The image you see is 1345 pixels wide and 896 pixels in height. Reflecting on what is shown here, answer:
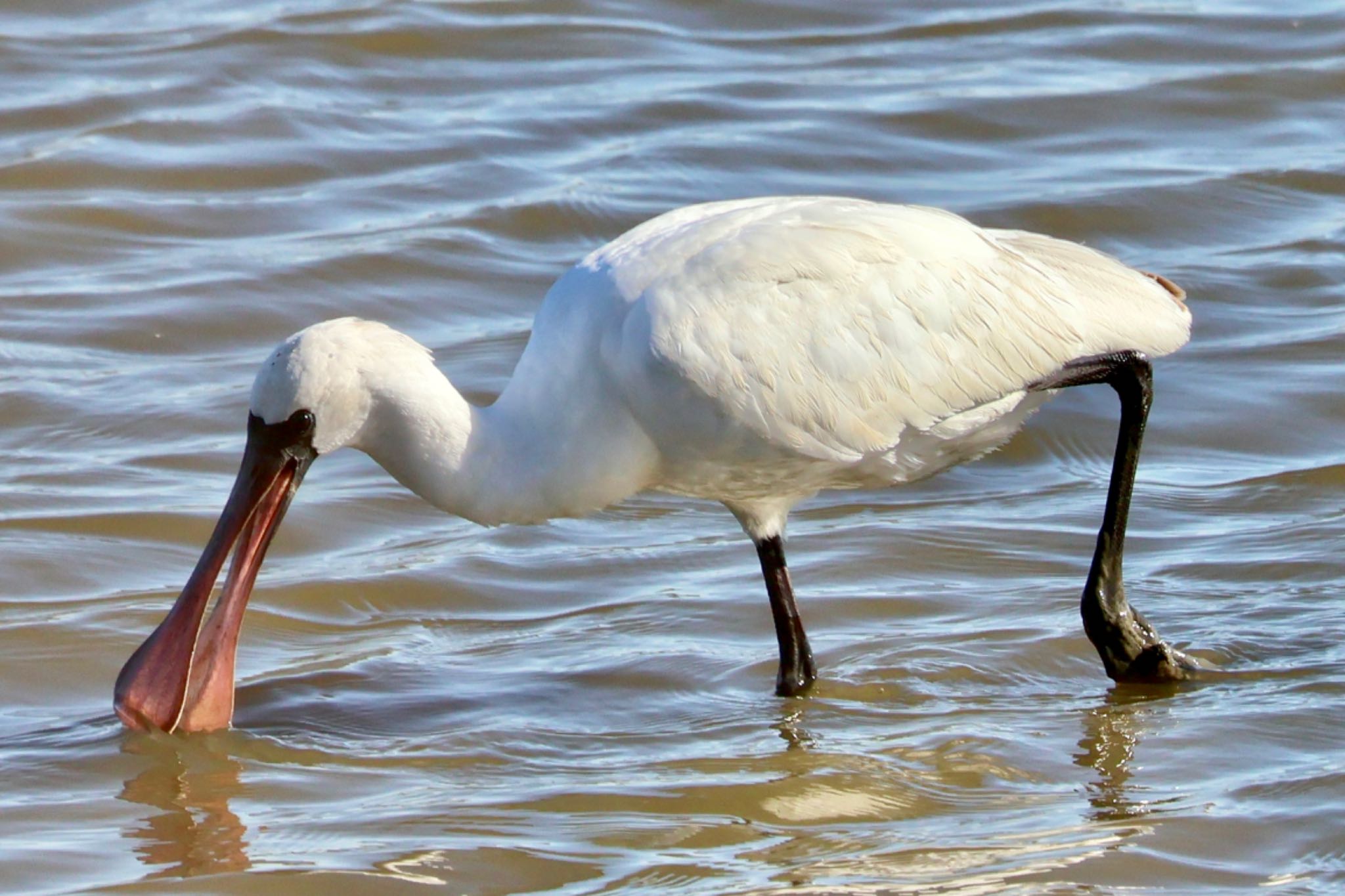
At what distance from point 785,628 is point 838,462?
0.61m

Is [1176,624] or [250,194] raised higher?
[250,194]

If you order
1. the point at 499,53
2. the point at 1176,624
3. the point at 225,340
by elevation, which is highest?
the point at 499,53

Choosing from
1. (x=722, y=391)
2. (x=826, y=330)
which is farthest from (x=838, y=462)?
(x=722, y=391)

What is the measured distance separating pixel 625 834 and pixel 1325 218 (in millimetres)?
8020

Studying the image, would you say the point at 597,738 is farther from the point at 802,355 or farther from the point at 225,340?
the point at 225,340

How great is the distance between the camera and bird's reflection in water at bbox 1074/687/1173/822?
6.11 meters

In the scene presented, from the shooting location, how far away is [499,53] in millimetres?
15586

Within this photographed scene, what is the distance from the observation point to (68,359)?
1055 centimetres

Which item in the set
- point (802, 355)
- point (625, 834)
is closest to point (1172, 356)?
point (802, 355)

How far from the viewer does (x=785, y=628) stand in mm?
7430

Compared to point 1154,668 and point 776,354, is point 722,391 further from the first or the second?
point 1154,668

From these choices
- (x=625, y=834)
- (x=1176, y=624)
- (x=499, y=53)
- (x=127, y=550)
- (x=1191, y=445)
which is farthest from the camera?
(x=499, y=53)

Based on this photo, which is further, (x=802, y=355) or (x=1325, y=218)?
(x=1325, y=218)

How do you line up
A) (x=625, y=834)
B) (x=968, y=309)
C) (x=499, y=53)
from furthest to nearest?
(x=499, y=53) → (x=968, y=309) → (x=625, y=834)
